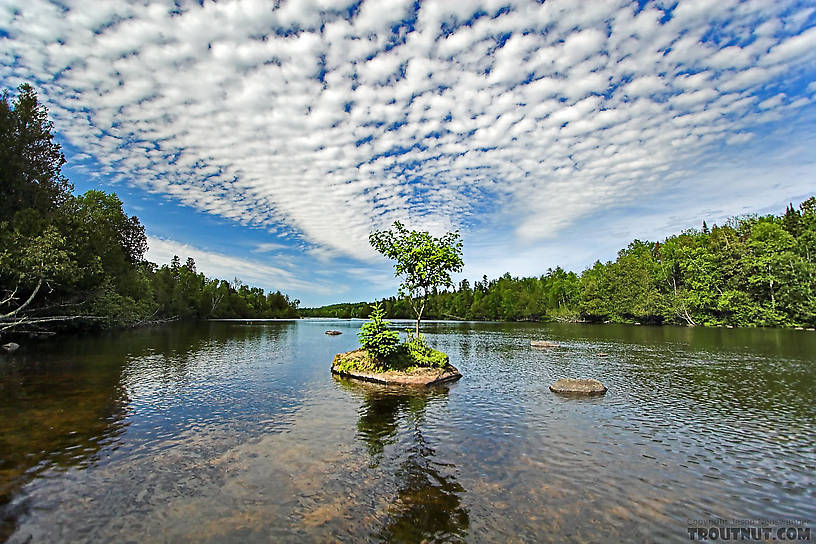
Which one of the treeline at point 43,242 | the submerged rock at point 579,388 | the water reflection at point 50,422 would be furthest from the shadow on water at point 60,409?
the submerged rock at point 579,388

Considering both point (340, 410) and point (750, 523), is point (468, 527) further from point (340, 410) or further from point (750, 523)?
point (340, 410)

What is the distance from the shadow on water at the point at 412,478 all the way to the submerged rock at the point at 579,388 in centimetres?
817

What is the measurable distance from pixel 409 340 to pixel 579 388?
12711mm

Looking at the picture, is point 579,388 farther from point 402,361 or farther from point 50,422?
point 50,422

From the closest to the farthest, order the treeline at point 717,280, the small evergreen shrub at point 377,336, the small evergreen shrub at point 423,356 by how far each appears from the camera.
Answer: the small evergreen shrub at point 377,336 < the small evergreen shrub at point 423,356 < the treeline at point 717,280

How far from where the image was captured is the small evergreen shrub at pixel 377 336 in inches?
1043

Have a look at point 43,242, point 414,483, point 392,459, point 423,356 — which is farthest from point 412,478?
point 43,242

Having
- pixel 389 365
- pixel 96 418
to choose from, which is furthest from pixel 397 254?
pixel 96 418

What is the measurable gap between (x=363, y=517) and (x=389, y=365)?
18.5 m

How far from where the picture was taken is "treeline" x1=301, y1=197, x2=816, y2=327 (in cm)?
7681

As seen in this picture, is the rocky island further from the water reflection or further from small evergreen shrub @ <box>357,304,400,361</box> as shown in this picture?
the water reflection

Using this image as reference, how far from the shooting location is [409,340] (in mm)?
30391

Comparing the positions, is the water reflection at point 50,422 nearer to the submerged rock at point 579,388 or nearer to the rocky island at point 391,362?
the rocky island at point 391,362

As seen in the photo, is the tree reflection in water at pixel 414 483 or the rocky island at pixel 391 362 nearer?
the tree reflection in water at pixel 414 483
